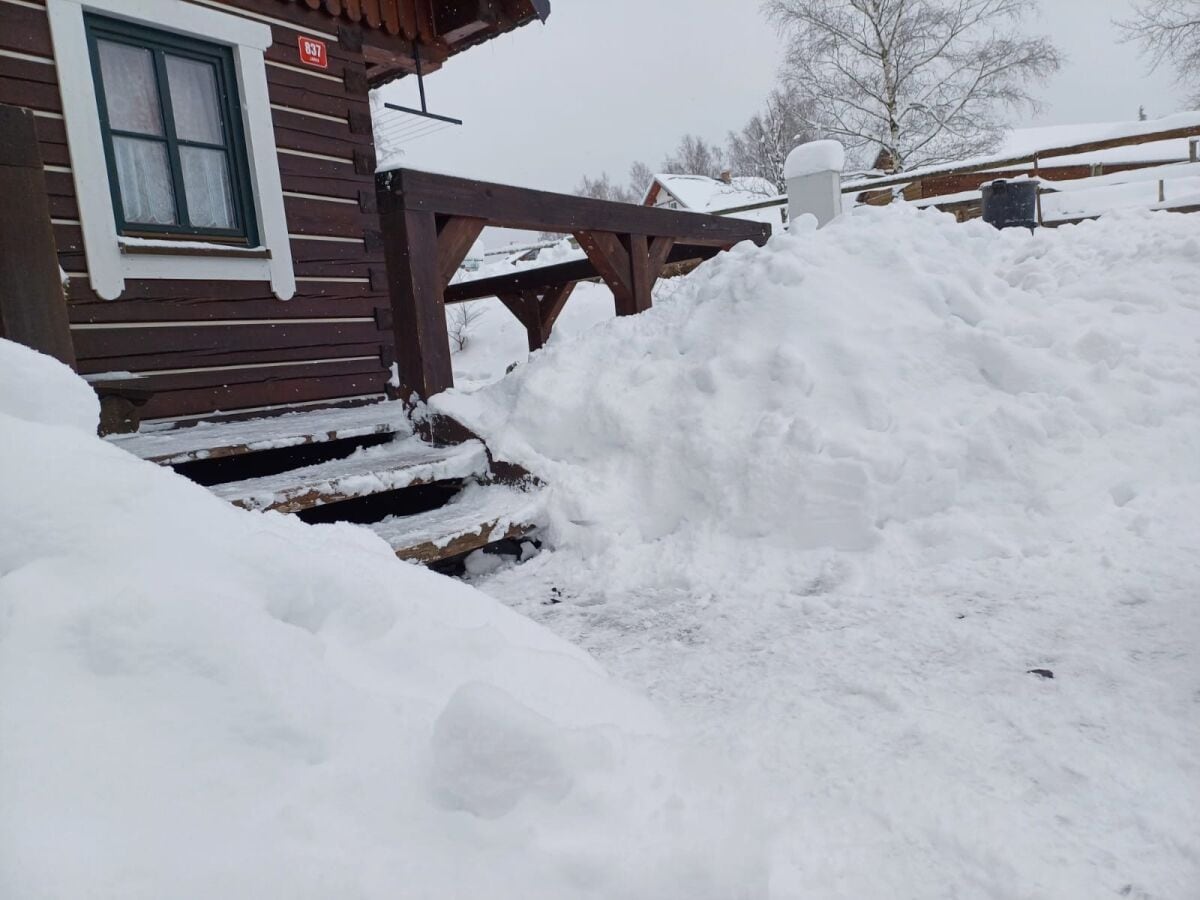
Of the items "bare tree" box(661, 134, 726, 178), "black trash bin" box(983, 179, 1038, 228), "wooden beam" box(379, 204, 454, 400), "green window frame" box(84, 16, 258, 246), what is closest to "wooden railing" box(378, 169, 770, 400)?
"wooden beam" box(379, 204, 454, 400)

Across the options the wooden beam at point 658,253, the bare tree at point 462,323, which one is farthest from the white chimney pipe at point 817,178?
the bare tree at point 462,323

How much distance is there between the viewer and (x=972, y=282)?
3715 mm

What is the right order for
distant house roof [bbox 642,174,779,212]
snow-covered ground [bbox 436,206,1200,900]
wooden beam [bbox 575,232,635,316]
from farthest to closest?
distant house roof [bbox 642,174,779,212] < wooden beam [bbox 575,232,635,316] < snow-covered ground [bbox 436,206,1200,900]

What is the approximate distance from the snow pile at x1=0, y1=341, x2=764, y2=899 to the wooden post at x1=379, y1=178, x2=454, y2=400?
2047mm

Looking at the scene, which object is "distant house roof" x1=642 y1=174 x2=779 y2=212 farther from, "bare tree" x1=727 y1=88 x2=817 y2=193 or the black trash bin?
the black trash bin

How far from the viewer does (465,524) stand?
2.92 meters

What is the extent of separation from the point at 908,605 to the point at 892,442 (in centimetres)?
84

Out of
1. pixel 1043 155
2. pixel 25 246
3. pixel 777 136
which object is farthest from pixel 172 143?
pixel 777 136

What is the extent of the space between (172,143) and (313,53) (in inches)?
52.6

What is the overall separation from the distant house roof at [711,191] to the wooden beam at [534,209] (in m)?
22.4

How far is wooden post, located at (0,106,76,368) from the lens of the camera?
1788 mm

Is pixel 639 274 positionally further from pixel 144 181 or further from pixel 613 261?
pixel 144 181

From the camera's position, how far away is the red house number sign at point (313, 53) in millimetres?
5301

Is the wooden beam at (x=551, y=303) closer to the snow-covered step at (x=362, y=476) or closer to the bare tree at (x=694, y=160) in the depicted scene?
the snow-covered step at (x=362, y=476)
